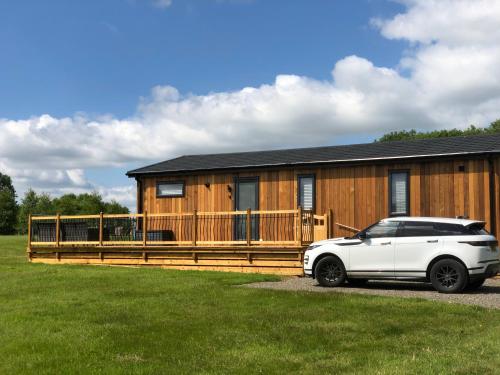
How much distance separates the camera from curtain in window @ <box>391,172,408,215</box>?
1717 cm

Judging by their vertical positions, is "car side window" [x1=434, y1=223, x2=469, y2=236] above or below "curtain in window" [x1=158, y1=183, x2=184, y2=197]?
below

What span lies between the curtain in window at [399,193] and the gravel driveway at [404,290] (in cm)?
343

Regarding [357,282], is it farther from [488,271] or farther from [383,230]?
[488,271]

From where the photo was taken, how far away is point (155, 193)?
21172mm

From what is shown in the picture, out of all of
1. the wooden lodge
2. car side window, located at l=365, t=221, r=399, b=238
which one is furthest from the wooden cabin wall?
car side window, located at l=365, t=221, r=399, b=238

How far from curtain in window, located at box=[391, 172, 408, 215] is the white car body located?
15.9ft

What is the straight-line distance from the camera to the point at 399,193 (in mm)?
17250

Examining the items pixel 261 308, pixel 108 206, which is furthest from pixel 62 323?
pixel 108 206

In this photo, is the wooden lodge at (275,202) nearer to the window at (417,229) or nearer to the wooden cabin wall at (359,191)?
the wooden cabin wall at (359,191)

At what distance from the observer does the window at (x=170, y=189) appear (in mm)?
20734

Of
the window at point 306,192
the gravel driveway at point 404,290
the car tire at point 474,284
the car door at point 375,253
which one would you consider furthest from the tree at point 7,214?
the car tire at point 474,284

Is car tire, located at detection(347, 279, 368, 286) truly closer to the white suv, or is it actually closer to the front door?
the white suv

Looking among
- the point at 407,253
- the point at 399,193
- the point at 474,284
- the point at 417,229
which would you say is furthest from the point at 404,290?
the point at 399,193

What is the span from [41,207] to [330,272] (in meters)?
91.5
